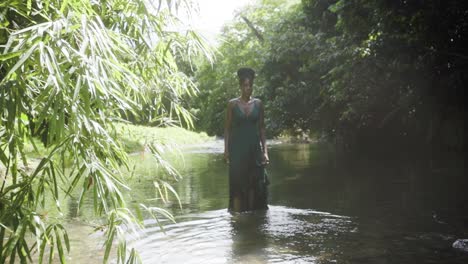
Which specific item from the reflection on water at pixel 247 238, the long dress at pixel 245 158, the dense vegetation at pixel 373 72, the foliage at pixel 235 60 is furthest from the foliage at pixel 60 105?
the foliage at pixel 235 60

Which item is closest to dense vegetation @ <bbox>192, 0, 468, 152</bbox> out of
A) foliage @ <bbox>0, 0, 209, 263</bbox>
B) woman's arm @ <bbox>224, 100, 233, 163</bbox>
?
woman's arm @ <bbox>224, 100, 233, 163</bbox>

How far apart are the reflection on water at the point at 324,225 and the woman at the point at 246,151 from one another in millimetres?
319

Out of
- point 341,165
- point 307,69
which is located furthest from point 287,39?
point 341,165

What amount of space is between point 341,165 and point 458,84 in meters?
4.38

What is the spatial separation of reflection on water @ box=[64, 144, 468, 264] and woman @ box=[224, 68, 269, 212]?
32 centimetres

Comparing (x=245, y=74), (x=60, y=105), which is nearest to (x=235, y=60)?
(x=245, y=74)

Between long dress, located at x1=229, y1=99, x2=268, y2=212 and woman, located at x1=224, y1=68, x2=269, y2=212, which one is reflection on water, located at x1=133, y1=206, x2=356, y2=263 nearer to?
woman, located at x1=224, y1=68, x2=269, y2=212

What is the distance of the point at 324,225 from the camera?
7.05 meters

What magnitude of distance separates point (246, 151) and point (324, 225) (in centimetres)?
165

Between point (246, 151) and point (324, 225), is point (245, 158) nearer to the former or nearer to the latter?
point (246, 151)

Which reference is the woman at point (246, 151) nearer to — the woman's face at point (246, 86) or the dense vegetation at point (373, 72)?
the woman's face at point (246, 86)

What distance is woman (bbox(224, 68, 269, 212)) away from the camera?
7816mm

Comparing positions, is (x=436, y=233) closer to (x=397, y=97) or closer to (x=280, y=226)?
(x=280, y=226)

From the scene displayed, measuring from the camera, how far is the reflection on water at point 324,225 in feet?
17.9
